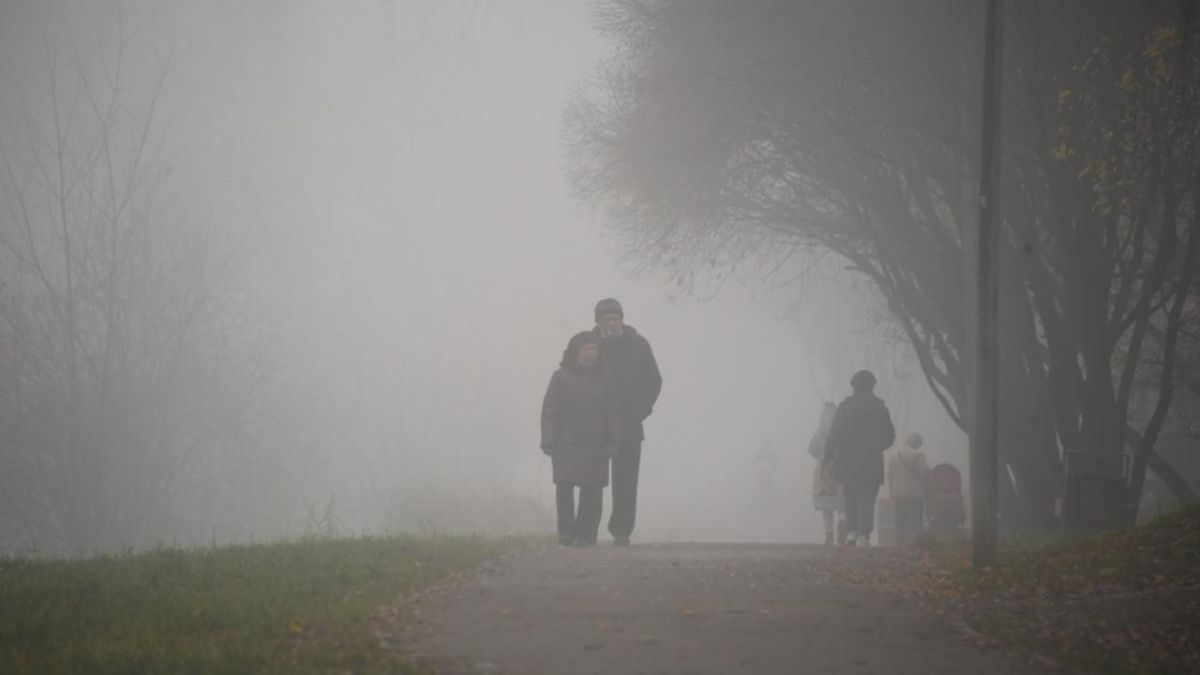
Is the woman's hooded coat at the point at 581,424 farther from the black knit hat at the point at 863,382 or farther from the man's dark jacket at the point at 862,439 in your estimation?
the black knit hat at the point at 863,382

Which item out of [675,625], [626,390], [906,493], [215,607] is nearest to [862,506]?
[626,390]

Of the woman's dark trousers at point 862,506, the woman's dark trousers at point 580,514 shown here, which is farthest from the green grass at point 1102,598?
the woman's dark trousers at point 862,506

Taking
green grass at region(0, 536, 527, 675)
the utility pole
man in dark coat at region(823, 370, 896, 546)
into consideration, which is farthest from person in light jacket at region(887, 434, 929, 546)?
the utility pole

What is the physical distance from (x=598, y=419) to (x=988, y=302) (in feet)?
16.5

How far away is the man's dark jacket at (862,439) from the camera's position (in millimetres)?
17188

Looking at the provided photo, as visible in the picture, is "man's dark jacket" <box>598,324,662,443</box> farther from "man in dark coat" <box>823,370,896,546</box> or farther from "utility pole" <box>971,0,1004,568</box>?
"utility pole" <box>971,0,1004,568</box>

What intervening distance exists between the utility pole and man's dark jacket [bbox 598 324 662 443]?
481cm

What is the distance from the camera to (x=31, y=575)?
11359mm

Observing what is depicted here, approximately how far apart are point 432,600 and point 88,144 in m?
22.3

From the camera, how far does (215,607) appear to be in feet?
29.0

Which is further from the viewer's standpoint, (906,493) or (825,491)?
(906,493)

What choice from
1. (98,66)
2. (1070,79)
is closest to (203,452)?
(98,66)

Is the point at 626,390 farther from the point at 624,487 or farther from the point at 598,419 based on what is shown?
the point at 624,487

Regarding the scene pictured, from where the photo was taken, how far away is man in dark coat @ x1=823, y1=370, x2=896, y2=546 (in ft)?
56.3
